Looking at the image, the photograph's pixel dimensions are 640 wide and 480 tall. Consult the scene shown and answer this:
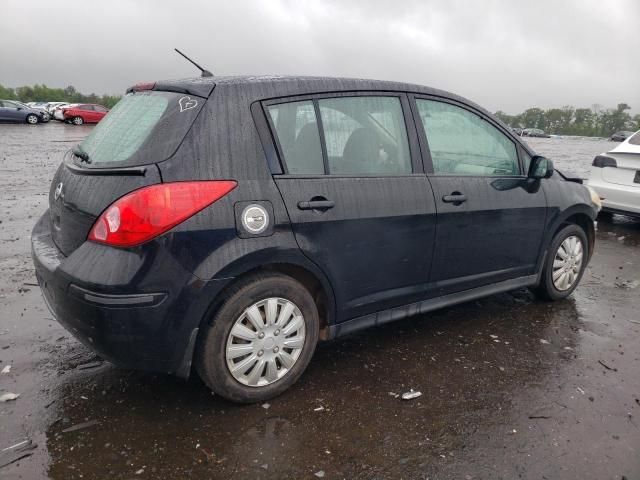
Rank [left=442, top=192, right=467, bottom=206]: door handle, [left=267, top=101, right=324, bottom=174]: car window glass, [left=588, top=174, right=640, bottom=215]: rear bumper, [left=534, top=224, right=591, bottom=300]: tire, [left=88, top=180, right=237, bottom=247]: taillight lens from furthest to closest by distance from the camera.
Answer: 1. [left=588, top=174, right=640, bottom=215]: rear bumper
2. [left=534, top=224, right=591, bottom=300]: tire
3. [left=442, top=192, right=467, bottom=206]: door handle
4. [left=267, top=101, right=324, bottom=174]: car window glass
5. [left=88, top=180, right=237, bottom=247]: taillight lens

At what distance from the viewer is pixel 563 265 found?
4590mm

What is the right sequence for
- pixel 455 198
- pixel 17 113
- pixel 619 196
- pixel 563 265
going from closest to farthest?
pixel 455 198 < pixel 563 265 < pixel 619 196 < pixel 17 113

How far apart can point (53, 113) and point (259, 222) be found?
138ft

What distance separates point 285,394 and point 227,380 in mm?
432

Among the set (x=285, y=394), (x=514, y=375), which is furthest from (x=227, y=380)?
(x=514, y=375)

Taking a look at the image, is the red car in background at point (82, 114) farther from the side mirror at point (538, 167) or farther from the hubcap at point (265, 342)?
the hubcap at point (265, 342)

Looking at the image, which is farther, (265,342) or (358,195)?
(358,195)

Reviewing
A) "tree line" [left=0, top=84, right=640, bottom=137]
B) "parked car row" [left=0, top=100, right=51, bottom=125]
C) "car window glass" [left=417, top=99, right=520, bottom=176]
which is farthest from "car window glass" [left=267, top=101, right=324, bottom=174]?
"tree line" [left=0, top=84, right=640, bottom=137]

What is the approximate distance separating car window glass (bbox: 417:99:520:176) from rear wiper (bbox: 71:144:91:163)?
214cm

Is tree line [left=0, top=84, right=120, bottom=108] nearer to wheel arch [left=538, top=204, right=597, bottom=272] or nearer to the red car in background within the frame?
the red car in background

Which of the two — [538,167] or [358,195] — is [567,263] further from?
[358,195]

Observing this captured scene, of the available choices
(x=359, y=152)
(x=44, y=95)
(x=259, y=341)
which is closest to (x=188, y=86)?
(x=359, y=152)

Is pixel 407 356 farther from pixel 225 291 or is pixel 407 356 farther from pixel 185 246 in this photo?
pixel 185 246

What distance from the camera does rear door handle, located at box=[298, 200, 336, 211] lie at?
9.34 ft
